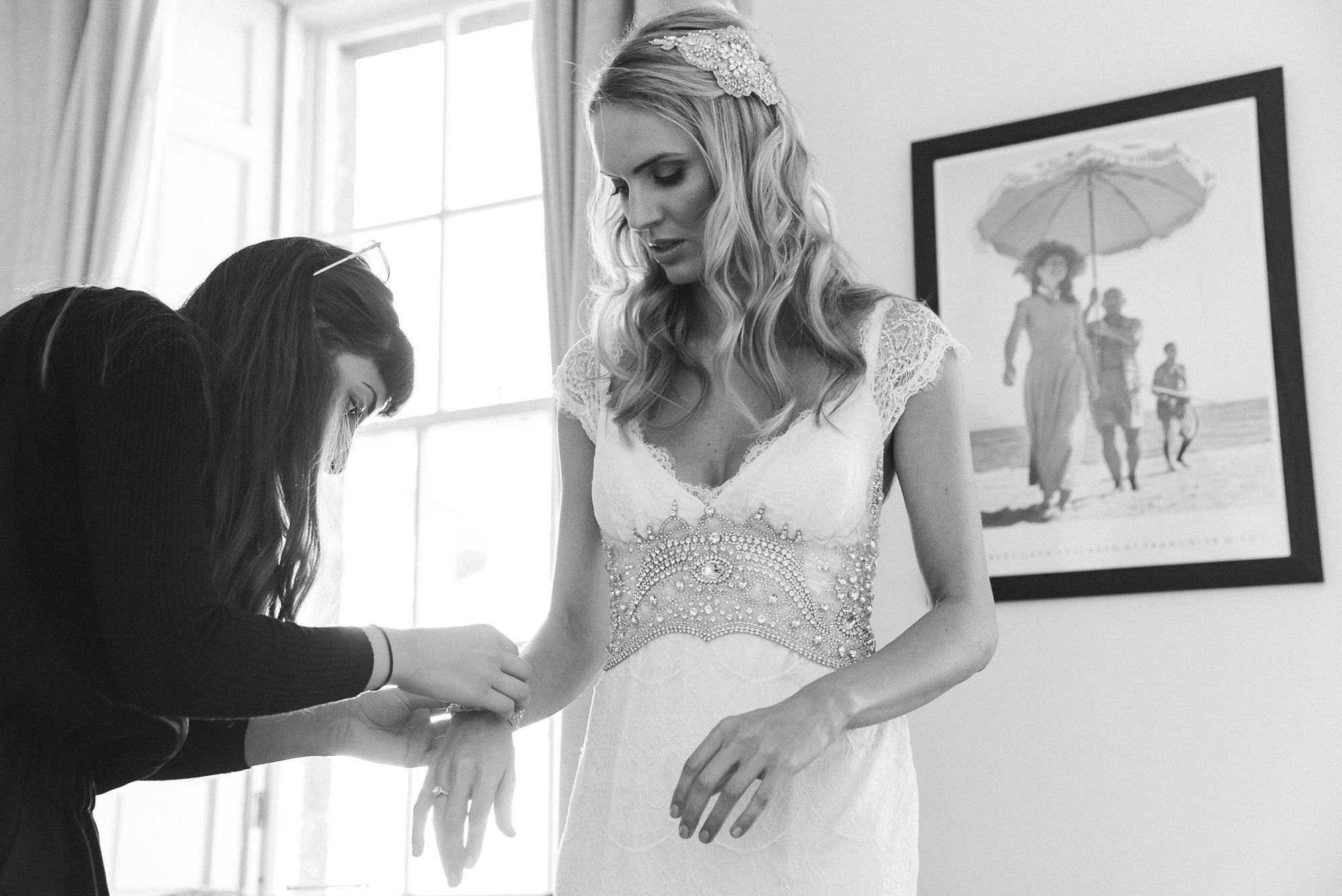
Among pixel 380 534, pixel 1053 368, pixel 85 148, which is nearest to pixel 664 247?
pixel 1053 368

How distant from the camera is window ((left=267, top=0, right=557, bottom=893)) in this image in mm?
3912

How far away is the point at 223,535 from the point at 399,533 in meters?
2.75

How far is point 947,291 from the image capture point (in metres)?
2.99

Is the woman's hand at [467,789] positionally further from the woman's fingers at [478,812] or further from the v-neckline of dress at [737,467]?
the v-neckline of dress at [737,467]

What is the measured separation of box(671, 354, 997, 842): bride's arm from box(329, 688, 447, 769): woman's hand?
1.67ft

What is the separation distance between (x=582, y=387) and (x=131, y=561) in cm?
81

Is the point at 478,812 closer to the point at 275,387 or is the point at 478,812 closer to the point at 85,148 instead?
the point at 275,387

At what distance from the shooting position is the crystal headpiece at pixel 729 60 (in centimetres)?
179

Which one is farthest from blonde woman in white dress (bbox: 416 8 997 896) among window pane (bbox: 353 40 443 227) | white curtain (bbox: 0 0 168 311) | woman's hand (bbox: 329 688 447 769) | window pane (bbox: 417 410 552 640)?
white curtain (bbox: 0 0 168 311)

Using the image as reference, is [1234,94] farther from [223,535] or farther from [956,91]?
→ [223,535]

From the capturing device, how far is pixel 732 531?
164 cm

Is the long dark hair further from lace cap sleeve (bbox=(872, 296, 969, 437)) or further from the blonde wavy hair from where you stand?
lace cap sleeve (bbox=(872, 296, 969, 437))

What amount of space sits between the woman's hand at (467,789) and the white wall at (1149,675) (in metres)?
1.47

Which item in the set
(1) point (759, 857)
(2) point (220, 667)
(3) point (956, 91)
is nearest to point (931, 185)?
(3) point (956, 91)
